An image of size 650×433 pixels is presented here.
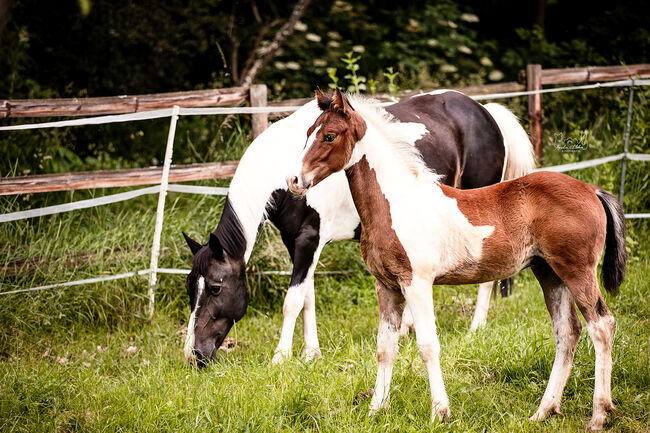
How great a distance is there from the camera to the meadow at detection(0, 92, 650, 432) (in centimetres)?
356

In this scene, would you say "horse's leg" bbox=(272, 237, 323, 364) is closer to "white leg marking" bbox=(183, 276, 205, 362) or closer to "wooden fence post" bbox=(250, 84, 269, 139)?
"white leg marking" bbox=(183, 276, 205, 362)

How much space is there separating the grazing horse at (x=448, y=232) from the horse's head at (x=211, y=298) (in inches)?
57.0

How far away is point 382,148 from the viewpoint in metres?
3.52

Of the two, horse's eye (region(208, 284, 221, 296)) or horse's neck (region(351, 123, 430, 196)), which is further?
horse's eye (region(208, 284, 221, 296))

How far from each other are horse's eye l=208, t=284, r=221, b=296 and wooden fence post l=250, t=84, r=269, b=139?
2.00m

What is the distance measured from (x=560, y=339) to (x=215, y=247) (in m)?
2.32

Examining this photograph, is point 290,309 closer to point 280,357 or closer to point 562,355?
point 280,357

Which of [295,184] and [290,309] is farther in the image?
[290,309]

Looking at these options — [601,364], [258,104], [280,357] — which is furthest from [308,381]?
[258,104]

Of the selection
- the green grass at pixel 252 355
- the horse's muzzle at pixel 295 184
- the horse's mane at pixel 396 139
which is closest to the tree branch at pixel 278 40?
the green grass at pixel 252 355

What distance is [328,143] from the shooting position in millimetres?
3338

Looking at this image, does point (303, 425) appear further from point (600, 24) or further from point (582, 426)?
point (600, 24)

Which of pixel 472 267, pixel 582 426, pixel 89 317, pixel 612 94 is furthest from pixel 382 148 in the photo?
pixel 612 94

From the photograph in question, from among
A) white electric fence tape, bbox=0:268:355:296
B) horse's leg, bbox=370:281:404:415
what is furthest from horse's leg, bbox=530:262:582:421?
white electric fence tape, bbox=0:268:355:296
